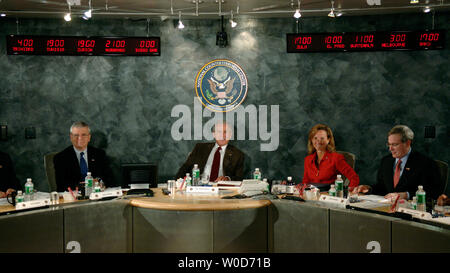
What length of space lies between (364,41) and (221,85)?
1.90 metres

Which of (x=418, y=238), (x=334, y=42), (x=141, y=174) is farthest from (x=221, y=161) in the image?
(x=418, y=238)

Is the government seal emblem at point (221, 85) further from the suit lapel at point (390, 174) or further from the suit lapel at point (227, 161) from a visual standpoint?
the suit lapel at point (390, 174)

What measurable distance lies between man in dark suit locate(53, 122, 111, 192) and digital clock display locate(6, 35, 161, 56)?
1.26 m

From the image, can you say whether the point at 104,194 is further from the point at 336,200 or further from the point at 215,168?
the point at 336,200

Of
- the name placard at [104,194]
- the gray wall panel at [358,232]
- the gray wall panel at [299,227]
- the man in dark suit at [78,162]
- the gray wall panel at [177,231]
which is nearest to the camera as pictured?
the gray wall panel at [358,232]

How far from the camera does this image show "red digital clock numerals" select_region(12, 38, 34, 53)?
15.6 feet

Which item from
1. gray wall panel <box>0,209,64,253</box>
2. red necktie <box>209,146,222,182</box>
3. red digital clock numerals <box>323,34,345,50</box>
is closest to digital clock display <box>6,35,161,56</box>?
red necktie <box>209,146,222,182</box>

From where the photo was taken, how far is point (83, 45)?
15.9 ft

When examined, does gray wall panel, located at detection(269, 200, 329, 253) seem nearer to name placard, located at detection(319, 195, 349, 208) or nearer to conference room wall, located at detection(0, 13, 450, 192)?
name placard, located at detection(319, 195, 349, 208)

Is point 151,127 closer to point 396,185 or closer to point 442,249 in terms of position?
point 396,185

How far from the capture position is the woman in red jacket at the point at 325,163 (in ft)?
12.6

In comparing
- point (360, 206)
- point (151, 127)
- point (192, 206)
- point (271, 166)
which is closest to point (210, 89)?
point (151, 127)

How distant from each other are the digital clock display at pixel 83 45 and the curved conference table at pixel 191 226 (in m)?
2.44

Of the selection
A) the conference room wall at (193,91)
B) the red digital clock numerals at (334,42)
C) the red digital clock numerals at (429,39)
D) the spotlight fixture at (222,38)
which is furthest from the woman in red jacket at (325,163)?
the red digital clock numerals at (429,39)
